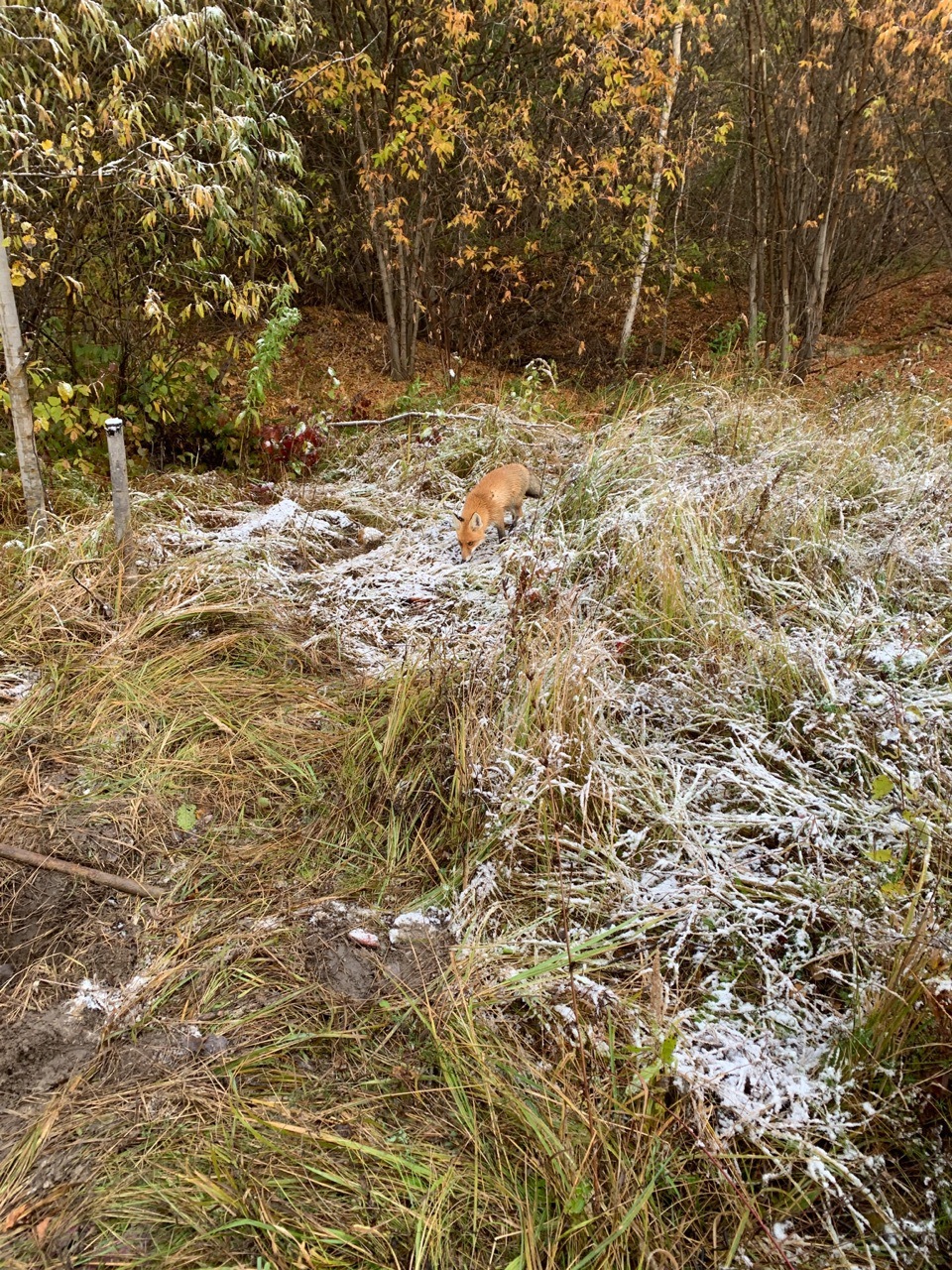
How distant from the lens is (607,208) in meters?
8.18

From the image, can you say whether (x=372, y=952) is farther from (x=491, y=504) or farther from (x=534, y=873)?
(x=491, y=504)

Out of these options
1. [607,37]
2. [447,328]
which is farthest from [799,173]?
[447,328]

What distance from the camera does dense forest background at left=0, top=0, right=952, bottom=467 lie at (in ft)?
13.3

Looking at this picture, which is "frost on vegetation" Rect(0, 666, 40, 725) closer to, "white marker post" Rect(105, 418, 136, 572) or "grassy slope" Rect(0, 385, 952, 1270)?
"grassy slope" Rect(0, 385, 952, 1270)

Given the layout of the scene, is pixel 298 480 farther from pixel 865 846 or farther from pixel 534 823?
pixel 865 846

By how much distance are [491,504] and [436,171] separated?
492cm

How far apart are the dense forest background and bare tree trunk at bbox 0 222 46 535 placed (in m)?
0.33

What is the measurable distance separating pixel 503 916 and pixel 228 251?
595cm

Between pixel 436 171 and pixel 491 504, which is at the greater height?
pixel 436 171

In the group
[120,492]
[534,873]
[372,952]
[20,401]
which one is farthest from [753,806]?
[20,401]

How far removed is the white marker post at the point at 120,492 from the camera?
3.20 m

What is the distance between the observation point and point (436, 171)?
7.17m

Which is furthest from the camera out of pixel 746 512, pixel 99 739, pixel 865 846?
pixel 746 512

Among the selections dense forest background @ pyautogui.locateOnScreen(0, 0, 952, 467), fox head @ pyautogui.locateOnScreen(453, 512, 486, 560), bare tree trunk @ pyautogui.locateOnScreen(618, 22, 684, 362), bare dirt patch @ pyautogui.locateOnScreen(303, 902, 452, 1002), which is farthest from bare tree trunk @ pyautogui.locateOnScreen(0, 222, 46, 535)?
bare tree trunk @ pyautogui.locateOnScreen(618, 22, 684, 362)
